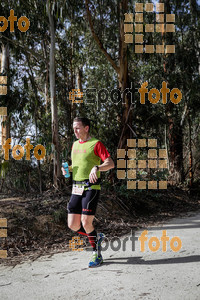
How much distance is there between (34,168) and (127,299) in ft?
21.8

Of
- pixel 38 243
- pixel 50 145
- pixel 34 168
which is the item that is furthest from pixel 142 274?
pixel 34 168

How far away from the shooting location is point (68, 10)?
8.18 metres

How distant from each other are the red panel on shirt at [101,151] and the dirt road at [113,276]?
1339 millimetres

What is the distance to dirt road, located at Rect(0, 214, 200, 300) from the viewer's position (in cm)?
313

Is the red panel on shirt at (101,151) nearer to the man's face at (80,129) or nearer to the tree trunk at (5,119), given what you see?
the man's face at (80,129)

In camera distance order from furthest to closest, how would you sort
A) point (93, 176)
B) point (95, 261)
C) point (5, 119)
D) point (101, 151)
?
point (5, 119), point (95, 261), point (101, 151), point (93, 176)

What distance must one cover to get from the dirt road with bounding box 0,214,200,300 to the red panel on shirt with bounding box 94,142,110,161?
134 cm

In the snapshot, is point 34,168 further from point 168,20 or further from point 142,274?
point 168,20

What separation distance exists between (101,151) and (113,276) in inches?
55.5

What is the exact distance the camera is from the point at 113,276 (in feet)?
11.7

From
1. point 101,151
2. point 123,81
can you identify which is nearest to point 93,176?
point 101,151

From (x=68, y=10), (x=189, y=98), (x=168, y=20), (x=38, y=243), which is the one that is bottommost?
(x=38, y=243)

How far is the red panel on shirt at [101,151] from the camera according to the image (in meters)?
3.78

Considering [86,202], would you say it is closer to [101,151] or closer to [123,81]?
[101,151]
